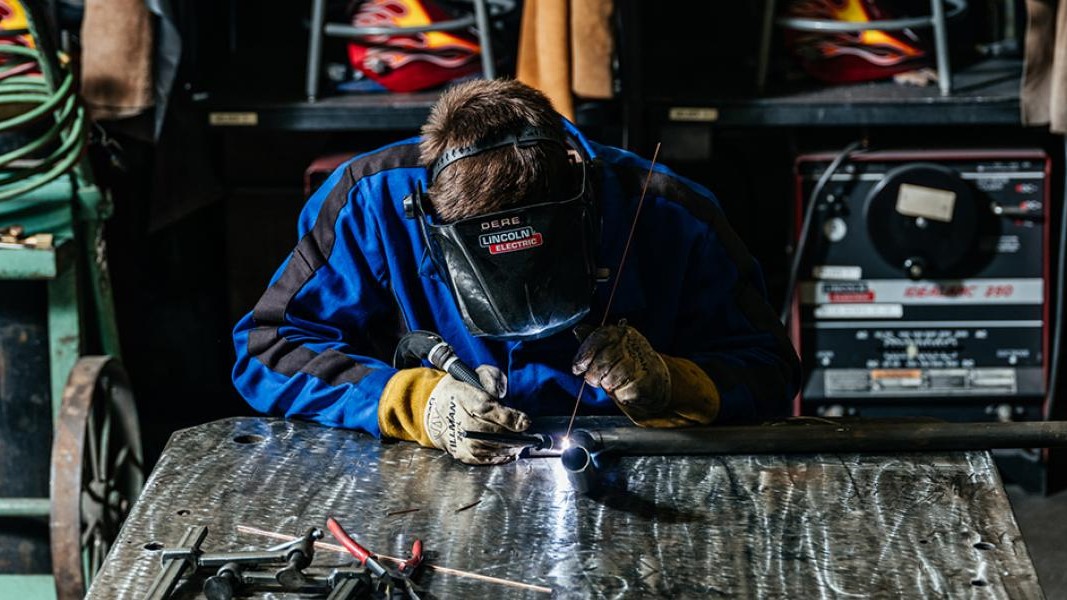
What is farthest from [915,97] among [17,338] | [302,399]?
[17,338]

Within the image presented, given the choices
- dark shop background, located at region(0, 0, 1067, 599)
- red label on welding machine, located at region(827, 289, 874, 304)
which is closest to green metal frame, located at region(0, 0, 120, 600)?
dark shop background, located at region(0, 0, 1067, 599)

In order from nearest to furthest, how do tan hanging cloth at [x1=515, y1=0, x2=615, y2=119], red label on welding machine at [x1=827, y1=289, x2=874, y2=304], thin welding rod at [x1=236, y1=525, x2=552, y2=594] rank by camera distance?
thin welding rod at [x1=236, y1=525, x2=552, y2=594] → tan hanging cloth at [x1=515, y1=0, x2=615, y2=119] → red label on welding machine at [x1=827, y1=289, x2=874, y2=304]

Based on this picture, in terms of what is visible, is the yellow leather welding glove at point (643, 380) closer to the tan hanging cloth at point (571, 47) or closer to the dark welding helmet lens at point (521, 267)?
the dark welding helmet lens at point (521, 267)

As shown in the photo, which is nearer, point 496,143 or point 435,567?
point 435,567

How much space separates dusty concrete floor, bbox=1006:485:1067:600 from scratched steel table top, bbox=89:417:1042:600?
151cm

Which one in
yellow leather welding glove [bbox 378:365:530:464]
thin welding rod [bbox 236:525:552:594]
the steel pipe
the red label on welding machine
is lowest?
the red label on welding machine

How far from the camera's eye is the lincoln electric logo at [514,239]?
182 cm

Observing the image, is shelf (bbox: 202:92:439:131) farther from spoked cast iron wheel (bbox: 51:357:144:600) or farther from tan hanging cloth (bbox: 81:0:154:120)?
spoked cast iron wheel (bbox: 51:357:144:600)

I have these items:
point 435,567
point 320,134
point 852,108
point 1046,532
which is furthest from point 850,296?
point 435,567

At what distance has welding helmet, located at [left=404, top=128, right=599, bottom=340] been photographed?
1.82 m

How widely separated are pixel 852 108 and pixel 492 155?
5.38 feet

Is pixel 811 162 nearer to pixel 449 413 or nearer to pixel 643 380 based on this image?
pixel 643 380

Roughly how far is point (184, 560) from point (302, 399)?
53cm

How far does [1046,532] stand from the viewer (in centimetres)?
338
